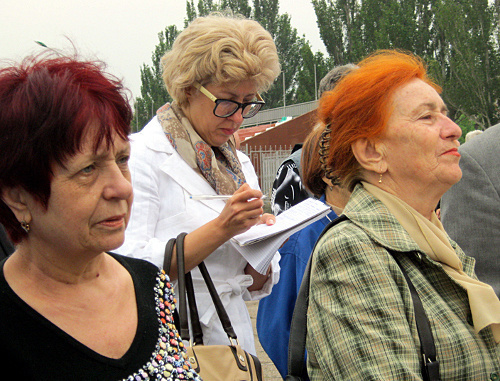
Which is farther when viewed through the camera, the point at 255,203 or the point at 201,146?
the point at 201,146

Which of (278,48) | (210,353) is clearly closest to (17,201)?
(210,353)

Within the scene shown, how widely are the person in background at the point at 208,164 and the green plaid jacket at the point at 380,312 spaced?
1.39ft

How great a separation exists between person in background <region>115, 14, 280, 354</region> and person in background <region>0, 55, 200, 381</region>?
550mm

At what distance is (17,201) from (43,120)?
0.73ft

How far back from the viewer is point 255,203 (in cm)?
196

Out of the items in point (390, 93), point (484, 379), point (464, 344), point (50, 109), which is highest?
point (50, 109)

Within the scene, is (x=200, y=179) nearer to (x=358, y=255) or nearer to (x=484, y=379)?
(x=358, y=255)

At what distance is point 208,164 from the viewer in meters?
2.27

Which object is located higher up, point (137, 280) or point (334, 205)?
point (137, 280)

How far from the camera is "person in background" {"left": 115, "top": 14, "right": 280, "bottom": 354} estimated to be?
2.02 m

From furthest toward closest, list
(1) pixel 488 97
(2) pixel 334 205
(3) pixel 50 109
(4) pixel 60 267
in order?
(1) pixel 488 97 → (2) pixel 334 205 → (4) pixel 60 267 → (3) pixel 50 109

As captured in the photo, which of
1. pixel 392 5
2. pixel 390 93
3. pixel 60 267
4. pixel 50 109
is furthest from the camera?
pixel 392 5

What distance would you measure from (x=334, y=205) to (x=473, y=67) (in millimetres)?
27836

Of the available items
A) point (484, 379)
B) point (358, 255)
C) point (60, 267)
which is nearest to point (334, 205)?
point (358, 255)
